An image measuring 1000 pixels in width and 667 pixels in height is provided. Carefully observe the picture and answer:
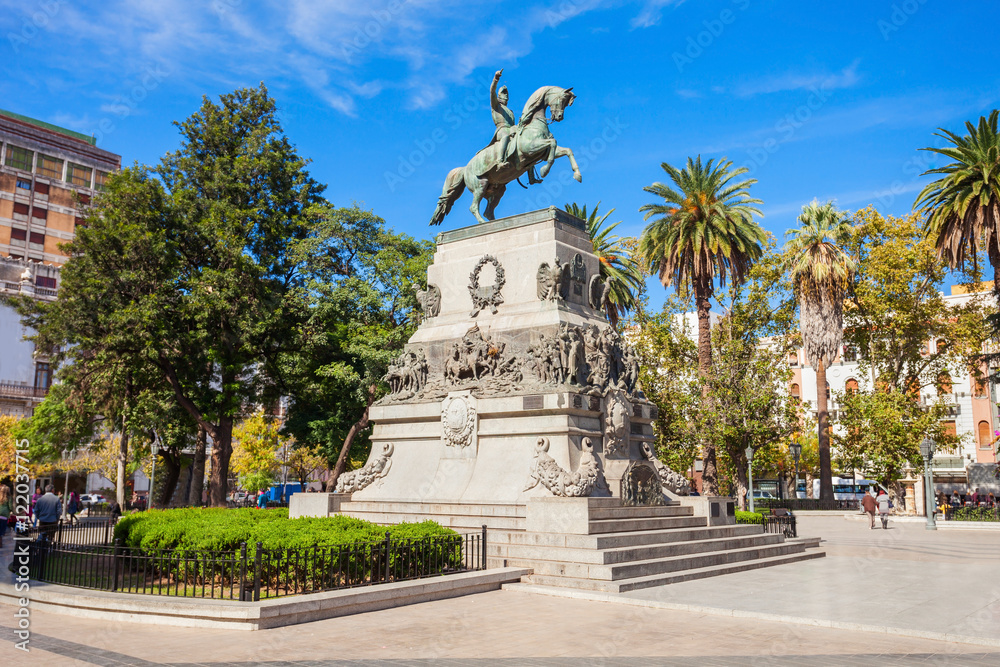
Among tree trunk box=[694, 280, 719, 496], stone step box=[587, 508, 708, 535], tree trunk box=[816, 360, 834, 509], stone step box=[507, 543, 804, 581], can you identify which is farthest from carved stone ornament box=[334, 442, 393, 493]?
tree trunk box=[816, 360, 834, 509]

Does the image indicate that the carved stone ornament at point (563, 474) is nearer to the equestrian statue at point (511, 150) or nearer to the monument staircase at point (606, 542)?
the monument staircase at point (606, 542)

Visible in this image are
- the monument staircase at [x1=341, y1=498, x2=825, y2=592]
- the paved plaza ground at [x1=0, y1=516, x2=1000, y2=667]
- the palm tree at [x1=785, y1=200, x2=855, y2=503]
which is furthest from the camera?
the palm tree at [x1=785, y1=200, x2=855, y2=503]

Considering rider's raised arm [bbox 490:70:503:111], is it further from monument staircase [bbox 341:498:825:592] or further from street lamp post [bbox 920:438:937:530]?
street lamp post [bbox 920:438:937:530]

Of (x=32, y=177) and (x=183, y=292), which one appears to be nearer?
(x=183, y=292)

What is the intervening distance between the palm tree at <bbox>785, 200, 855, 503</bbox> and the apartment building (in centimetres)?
5424

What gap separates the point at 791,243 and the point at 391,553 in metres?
39.6

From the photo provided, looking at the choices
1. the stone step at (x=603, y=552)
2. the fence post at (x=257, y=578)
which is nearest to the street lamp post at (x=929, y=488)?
the stone step at (x=603, y=552)

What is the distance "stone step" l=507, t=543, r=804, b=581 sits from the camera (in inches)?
520

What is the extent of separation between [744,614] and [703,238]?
30.1m

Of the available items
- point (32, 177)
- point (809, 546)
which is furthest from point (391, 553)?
point (32, 177)

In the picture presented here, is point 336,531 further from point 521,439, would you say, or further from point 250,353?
point 250,353

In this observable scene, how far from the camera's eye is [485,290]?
2011 centimetres

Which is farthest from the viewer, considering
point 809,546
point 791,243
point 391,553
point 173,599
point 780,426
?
point 791,243

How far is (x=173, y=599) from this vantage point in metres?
10.2
